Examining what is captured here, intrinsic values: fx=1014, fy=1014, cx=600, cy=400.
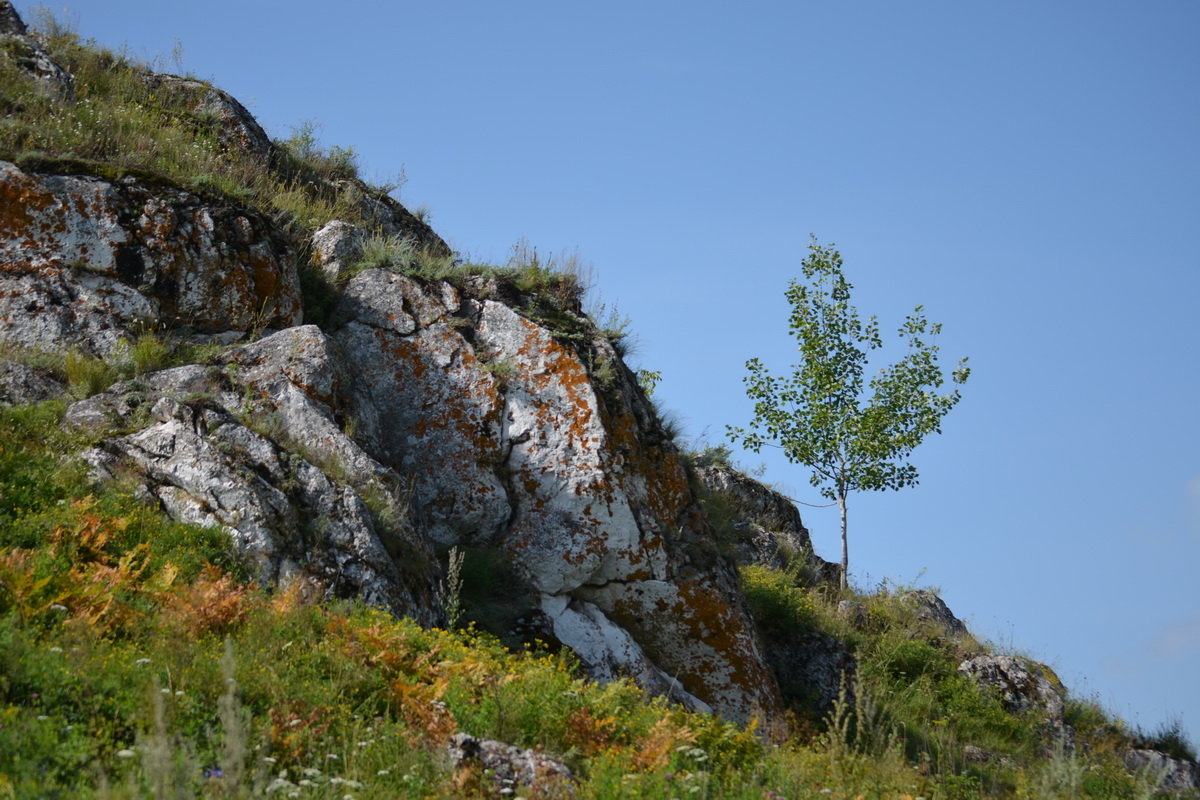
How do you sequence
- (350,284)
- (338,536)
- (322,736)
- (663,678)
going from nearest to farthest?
(322,736)
(338,536)
(663,678)
(350,284)

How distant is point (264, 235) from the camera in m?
12.5

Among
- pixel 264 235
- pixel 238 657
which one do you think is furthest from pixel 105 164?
pixel 238 657

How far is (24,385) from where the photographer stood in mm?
9633

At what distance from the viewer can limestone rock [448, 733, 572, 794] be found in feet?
18.9

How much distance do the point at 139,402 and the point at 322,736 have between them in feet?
16.5

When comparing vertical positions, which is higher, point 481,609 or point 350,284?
point 350,284

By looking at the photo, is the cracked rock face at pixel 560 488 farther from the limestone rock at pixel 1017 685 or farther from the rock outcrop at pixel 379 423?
the limestone rock at pixel 1017 685

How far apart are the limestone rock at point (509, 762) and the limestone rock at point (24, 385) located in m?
6.09

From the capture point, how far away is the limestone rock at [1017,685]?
1566 cm

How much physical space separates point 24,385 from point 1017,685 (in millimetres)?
14402

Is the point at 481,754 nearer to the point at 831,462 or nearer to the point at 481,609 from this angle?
the point at 481,609

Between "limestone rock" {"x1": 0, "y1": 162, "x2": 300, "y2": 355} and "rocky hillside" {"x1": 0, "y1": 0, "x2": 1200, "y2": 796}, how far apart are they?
3 centimetres

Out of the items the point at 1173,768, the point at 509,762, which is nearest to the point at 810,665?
the point at 1173,768

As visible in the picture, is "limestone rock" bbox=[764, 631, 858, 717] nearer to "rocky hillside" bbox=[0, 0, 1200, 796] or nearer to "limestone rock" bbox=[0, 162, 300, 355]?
"rocky hillside" bbox=[0, 0, 1200, 796]
